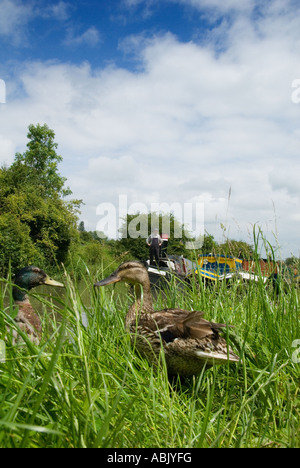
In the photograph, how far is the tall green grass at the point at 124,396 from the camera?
4.75 feet

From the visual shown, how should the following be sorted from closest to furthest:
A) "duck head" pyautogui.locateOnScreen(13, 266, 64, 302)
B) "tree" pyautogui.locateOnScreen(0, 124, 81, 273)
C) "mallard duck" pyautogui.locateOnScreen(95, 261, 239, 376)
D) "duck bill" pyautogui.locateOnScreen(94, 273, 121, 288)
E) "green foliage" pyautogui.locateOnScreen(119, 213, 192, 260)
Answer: "mallard duck" pyautogui.locateOnScreen(95, 261, 239, 376), "duck bill" pyautogui.locateOnScreen(94, 273, 121, 288), "duck head" pyautogui.locateOnScreen(13, 266, 64, 302), "tree" pyautogui.locateOnScreen(0, 124, 81, 273), "green foliage" pyautogui.locateOnScreen(119, 213, 192, 260)

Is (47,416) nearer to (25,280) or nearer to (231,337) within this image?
(231,337)

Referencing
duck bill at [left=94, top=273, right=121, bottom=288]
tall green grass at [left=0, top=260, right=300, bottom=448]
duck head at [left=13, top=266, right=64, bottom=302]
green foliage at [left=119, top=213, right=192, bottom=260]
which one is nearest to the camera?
tall green grass at [left=0, top=260, right=300, bottom=448]

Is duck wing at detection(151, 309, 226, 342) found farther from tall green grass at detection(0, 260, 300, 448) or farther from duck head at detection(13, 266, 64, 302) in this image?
duck head at detection(13, 266, 64, 302)

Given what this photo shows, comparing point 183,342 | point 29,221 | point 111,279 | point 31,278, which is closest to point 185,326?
Answer: point 183,342

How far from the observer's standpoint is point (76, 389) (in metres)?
1.92

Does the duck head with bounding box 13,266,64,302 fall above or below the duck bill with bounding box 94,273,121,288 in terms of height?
below

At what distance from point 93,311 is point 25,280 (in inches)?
98.4

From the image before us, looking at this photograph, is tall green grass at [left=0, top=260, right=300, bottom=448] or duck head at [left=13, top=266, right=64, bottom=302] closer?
tall green grass at [left=0, top=260, right=300, bottom=448]

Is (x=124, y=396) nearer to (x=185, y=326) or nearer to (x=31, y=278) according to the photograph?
(x=185, y=326)

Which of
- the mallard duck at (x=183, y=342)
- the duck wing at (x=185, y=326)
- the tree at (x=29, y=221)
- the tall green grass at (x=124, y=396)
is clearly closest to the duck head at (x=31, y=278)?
the tall green grass at (x=124, y=396)

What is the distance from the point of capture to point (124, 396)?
1957 millimetres

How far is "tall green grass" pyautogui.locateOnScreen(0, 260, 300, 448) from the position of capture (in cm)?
145

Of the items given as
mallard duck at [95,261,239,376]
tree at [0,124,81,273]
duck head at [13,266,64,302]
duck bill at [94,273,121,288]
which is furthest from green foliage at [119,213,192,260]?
mallard duck at [95,261,239,376]
